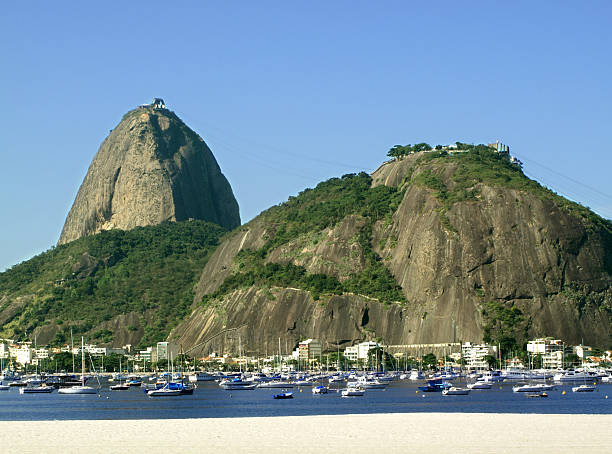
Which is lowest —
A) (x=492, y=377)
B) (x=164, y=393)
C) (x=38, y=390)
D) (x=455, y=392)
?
(x=455, y=392)

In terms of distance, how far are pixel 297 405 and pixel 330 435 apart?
5130 cm

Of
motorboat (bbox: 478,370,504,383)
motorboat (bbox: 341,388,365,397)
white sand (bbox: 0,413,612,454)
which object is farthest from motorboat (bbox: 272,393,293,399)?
white sand (bbox: 0,413,612,454)

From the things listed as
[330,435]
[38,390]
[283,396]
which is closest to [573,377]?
[283,396]

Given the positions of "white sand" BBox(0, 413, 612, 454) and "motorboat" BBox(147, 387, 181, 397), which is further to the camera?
"motorboat" BBox(147, 387, 181, 397)

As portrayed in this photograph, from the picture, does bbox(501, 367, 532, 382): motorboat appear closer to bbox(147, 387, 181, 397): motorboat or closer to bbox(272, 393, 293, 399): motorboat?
bbox(272, 393, 293, 399): motorboat

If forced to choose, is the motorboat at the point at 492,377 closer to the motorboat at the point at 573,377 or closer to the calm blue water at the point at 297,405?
the motorboat at the point at 573,377

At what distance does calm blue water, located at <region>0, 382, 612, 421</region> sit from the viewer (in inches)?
4040

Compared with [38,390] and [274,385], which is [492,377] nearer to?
[274,385]

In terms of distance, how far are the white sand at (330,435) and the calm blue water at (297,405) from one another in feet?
60.6

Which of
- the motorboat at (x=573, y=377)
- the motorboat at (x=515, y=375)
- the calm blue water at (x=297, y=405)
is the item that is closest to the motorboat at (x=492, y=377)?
the motorboat at (x=515, y=375)

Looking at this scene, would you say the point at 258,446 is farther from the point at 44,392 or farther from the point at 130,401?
the point at 44,392

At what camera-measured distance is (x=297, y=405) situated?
11806 cm

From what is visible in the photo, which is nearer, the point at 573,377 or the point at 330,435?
the point at 330,435

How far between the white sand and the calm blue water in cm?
1846
